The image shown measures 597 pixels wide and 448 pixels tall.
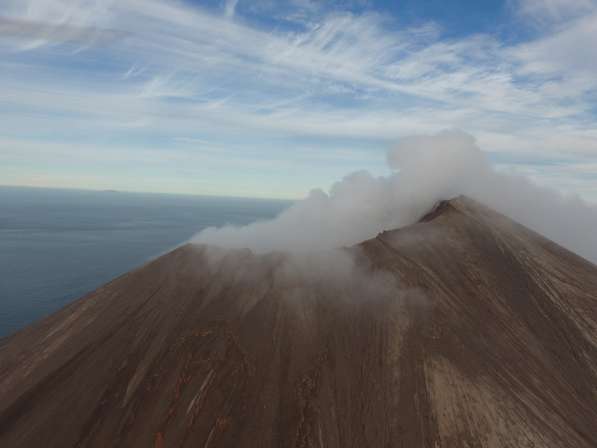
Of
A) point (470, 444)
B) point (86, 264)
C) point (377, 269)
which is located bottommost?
point (86, 264)

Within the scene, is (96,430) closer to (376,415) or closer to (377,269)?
(376,415)

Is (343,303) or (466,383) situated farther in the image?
(343,303)

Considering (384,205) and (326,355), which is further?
(384,205)

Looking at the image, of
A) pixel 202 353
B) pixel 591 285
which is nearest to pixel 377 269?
pixel 202 353

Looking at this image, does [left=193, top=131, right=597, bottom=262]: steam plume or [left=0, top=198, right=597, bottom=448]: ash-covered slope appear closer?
[left=0, top=198, right=597, bottom=448]: ash-covered slope

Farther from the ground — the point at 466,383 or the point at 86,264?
the point at 466,383

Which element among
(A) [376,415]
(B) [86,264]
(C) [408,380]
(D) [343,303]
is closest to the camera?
(A) [376,415]

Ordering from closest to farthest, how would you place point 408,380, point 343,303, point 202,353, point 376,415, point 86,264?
point 376,415, point 408,380, point 202,353, point 343,303, point 86,264

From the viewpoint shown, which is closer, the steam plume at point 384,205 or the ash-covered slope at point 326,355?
the ash-covered slope at point 326,355
